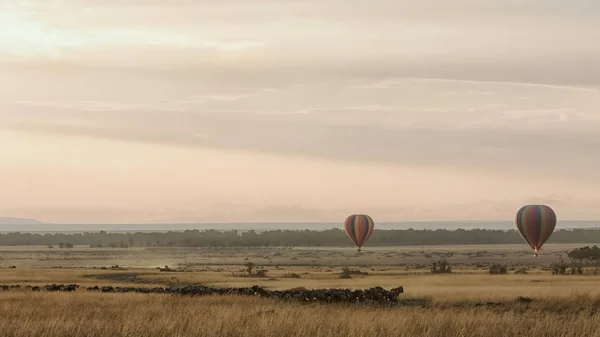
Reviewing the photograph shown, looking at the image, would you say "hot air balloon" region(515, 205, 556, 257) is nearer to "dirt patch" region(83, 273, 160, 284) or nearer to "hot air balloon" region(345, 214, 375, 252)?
"hot air balloon" region(345, 214, 375, 252)

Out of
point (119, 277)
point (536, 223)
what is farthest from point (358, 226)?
point (119, 277)

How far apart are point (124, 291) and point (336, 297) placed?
15.0 metres

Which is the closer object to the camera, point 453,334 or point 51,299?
point 453,334

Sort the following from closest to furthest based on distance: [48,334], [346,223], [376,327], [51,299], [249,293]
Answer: [48,334]
[376,327]
[51,299]
[249,293]
[346,223]

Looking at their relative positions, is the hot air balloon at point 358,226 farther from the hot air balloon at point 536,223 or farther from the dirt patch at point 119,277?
the dirt patch at point 119,277

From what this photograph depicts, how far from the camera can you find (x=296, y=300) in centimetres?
4278

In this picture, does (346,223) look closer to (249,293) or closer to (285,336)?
(249,293)

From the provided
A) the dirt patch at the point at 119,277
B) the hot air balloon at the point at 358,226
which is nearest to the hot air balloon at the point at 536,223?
the hot air balloon at the point at 358,226

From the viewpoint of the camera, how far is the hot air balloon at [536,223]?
278ft

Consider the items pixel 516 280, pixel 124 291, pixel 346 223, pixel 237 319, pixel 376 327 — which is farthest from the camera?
pixel 346 223

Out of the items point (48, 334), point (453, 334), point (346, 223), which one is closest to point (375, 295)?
point (453, 334)

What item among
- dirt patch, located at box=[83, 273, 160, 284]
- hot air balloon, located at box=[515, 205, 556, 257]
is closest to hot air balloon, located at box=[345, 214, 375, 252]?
hot air balloon, located at box=[515, 205, 556, 257]

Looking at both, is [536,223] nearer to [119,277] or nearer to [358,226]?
[358,226]

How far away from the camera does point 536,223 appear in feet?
279
